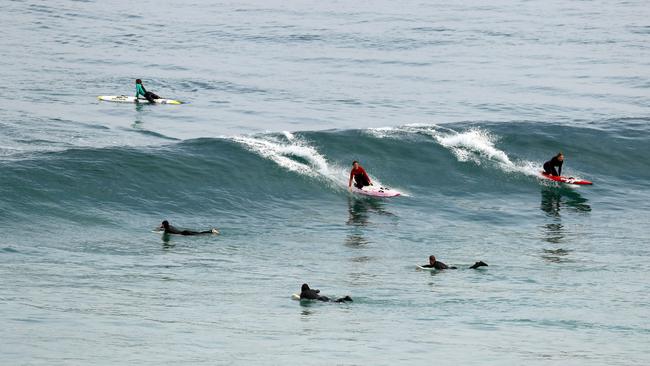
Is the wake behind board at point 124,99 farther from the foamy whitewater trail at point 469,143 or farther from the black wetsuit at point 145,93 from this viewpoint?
the foamy whitewater trail at point 469,143

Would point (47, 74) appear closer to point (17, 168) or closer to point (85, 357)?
point (17, 168)

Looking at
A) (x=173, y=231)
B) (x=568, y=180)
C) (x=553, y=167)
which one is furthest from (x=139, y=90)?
(x=173, y=231)

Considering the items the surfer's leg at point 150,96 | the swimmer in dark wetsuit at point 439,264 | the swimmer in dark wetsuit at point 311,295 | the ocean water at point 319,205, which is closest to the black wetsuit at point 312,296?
the swimmer in dark wetsuit at point 311,295

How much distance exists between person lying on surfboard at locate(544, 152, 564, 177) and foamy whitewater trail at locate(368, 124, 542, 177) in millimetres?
896

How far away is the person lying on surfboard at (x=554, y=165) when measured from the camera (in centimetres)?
4572

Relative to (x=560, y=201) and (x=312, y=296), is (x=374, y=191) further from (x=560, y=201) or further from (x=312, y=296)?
(x=312, y=296)

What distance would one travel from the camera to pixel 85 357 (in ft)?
78.5

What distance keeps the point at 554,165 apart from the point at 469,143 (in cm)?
583

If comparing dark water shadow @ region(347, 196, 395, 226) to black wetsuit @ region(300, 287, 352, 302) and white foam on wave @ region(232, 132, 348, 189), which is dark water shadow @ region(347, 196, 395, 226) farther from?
black wetsuit @ region(300, 287, 352, 302)

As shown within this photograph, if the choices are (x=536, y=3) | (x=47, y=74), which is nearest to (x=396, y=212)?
(x=47, y=74)

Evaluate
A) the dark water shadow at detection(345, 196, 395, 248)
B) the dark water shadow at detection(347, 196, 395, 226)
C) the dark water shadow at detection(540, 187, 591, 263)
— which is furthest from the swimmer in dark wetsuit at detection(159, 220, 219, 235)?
the dark water shadow at detection(540, 187, 591, 263)

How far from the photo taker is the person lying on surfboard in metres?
45.7

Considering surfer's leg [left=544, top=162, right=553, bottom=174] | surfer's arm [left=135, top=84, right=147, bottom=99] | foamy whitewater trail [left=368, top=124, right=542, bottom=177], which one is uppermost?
surfer's arm [left=135, top=84, right=147, bottom=99]

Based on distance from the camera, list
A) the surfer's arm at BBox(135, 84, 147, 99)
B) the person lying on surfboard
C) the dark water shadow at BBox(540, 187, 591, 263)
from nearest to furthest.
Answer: the dark water shadow at BBox(540, 187, 591, 263), the person lying on surfboard, the surfer's arm at BBox(135, 84, 147, 99)
